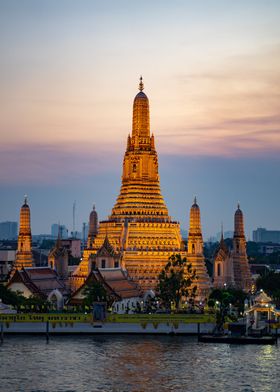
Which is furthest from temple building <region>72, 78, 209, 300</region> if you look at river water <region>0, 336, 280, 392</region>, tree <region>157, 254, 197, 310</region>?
river water <region>0, 336, 280, 392</region>

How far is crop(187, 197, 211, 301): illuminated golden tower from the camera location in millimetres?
114412

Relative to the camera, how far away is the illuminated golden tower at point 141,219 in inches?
4486

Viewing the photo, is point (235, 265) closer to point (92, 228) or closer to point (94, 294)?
point (92, 228)

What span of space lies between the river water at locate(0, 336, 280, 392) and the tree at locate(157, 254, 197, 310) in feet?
47.8

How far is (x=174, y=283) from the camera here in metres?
104

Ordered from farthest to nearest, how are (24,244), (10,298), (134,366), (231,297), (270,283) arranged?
(270,283) → (24,244) → (231,297) → (10,298) → (134,366)

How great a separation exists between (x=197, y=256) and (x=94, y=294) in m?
18.1

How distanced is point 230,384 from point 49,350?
1899 centimetres

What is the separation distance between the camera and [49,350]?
8175cm

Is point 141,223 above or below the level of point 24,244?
above

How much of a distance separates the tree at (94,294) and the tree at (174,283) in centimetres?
595

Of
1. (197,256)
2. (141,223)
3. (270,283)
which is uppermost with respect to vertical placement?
(141,223)

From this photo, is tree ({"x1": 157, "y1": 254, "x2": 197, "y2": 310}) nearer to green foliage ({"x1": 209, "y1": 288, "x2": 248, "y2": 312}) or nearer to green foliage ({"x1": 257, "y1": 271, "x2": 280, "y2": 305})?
green foliage ({"x1": 209, "y1": 288, "x2": 248, "y2": 312})

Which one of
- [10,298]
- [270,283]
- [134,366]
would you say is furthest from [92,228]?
[134,366]
